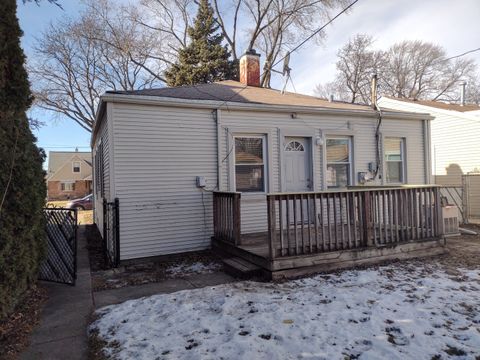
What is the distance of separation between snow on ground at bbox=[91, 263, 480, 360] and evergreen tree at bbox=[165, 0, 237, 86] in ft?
59.4

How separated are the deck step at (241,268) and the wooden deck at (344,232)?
9cm

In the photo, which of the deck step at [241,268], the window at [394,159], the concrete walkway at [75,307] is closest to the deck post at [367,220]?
the deck step at [241,268]

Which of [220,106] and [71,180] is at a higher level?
[220,106]

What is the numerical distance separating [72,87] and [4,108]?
22033mm

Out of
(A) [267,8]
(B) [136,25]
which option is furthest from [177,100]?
(B) [136,25]

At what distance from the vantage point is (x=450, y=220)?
7.79m

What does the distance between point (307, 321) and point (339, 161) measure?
18.3 feet

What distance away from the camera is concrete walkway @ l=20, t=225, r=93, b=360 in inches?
116

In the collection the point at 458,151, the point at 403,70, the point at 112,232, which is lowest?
the point at 112,232

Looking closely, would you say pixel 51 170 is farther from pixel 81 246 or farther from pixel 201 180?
pixel 201 180

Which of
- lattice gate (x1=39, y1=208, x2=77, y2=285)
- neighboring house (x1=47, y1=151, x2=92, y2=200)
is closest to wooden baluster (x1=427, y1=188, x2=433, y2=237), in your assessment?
lattice gate (x1=39, y1=208, x2=77, y2=285)

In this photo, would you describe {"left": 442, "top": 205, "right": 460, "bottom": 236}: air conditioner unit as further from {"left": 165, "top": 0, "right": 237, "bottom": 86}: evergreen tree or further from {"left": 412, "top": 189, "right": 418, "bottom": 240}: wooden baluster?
{"left": 165, "top": 0, "right": 237, "bottom": 86}: evergreen tree

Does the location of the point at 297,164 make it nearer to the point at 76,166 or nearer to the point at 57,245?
the point at 57,245

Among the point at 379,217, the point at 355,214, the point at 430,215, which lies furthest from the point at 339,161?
the point at 355,214
